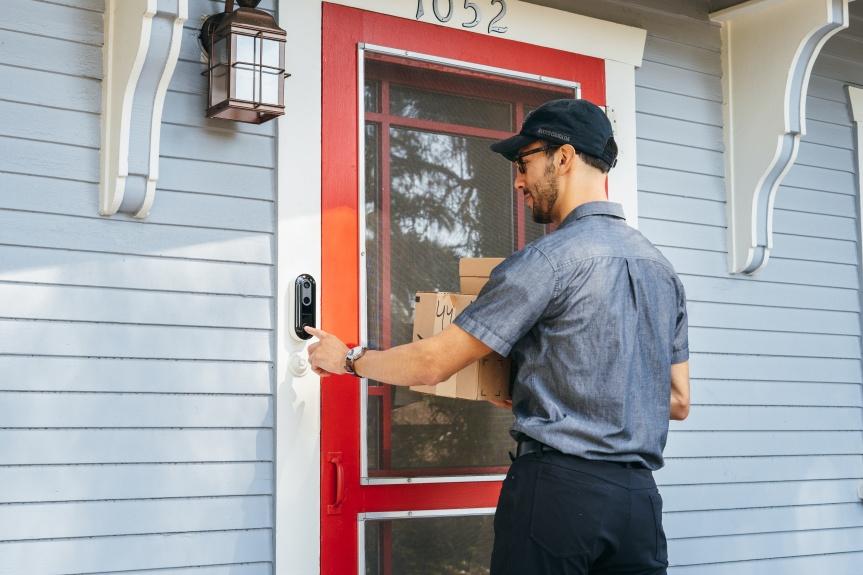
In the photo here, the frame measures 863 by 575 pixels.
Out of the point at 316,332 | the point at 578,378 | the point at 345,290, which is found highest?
the point at 345,290

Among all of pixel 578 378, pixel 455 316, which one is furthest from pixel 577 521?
pixel 455 316

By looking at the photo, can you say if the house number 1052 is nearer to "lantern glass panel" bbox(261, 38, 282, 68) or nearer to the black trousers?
"lantern glass panel" bbox(261, 38, 282, 68)

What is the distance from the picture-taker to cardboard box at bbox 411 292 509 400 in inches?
96.5

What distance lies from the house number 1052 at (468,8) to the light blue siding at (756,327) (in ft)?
0.81

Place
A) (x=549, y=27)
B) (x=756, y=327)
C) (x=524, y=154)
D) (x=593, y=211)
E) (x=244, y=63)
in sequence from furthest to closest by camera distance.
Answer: (x=756, y=327) < (x=549, y=27) < (x=244, y=63) < (x=524, y=154) < (x=593, y=211)

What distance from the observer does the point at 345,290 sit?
2906 millimetres

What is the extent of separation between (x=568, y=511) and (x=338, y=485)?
0.88 meters

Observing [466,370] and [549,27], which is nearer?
[466,370]

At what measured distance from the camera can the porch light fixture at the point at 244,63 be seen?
8.61ft

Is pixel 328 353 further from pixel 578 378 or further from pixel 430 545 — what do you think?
pixel 430 545

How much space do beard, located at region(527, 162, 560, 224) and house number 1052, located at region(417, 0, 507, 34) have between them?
0.96m

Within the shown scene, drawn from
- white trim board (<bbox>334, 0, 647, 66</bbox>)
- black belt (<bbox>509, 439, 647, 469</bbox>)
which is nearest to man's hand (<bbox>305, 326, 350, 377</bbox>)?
black belt (<bbox>509, 439, 647, 469</bbox>)

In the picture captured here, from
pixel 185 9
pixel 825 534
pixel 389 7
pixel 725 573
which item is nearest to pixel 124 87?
pixel 185 9

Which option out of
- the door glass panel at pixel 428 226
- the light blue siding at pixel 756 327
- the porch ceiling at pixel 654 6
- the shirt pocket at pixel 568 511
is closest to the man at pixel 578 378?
the shirt pocket at pixel 568 511
